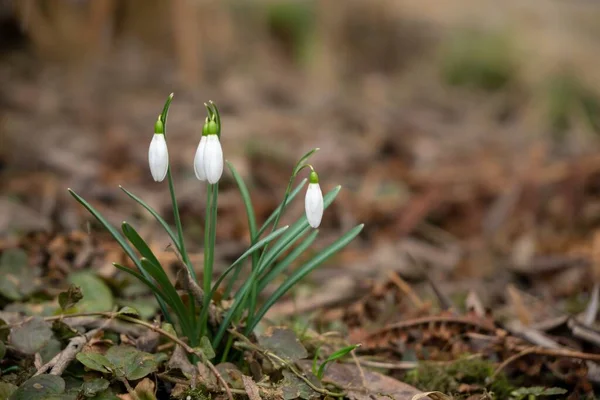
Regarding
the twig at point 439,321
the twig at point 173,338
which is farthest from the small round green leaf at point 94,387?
the twig at point 439,321

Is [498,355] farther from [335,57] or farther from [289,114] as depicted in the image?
[335,57]

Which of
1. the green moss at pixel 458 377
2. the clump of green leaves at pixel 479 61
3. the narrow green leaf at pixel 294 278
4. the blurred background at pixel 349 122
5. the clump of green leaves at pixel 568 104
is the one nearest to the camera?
the narrow green leaf at pixel 294 278

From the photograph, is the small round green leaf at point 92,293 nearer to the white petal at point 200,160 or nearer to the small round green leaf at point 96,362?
the small round green leaf at point 96,362

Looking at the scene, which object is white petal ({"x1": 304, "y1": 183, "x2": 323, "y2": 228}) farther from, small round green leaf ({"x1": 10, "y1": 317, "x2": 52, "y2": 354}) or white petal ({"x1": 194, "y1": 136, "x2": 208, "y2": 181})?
small round green leaf ({"x1": 10, "y1": 317, "x2": 52, "y2": 354})

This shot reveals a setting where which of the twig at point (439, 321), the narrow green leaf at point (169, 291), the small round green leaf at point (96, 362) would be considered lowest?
the twig at point (439, 321)

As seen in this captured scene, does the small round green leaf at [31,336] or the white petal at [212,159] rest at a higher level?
the white petal at [212,159]

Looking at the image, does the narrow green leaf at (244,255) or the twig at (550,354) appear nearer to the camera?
the narrow green leaf at (244,255)

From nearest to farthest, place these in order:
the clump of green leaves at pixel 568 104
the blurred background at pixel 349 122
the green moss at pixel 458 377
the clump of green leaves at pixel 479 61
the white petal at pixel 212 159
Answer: the white petal at pixel 212 159 < the green moss at pixel 458 377 < the blurred background at pixel 349 122 < the clump of green leaves at pixel 568 104 < the clump of green leaves at pixel 479 61

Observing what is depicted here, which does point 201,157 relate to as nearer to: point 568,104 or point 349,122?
point 349,122
